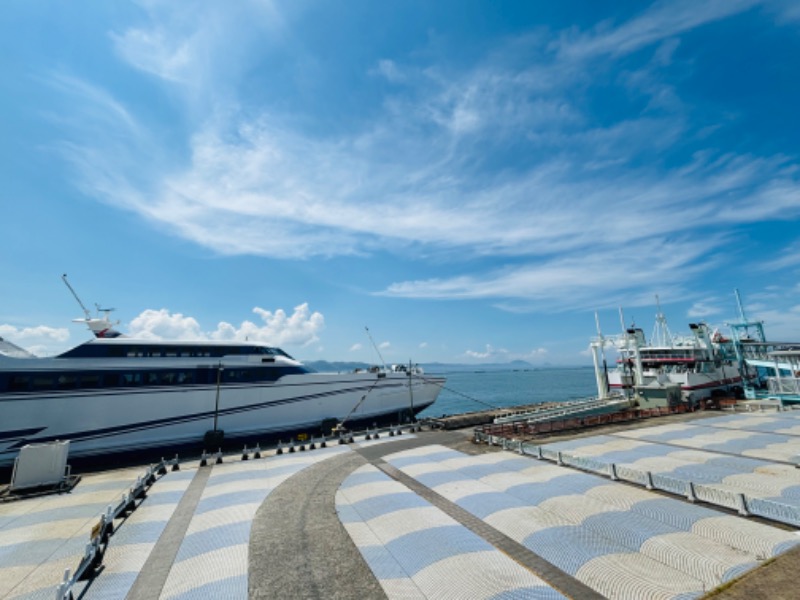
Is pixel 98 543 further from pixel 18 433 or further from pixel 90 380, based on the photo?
pixel 18 433

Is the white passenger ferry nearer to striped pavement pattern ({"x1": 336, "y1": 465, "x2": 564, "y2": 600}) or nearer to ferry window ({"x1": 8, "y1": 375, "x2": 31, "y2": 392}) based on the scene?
ferry window ({"x1": 8, "y1": 375, "x2": 31, "y2": 392})

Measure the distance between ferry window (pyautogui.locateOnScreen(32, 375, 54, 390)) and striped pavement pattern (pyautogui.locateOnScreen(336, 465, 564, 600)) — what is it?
30.1 meters

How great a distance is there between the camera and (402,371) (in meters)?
49.6

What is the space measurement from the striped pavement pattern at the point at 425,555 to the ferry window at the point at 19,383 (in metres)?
30.7

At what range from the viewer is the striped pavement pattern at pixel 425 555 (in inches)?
380

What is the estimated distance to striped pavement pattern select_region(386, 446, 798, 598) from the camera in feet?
32.1

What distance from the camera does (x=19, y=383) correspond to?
29.0 metres

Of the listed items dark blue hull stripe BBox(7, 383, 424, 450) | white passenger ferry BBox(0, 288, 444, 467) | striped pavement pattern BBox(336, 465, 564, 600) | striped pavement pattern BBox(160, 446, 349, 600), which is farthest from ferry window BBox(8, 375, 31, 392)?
striped pavement pattern BBox(336, 465, 564, 600)

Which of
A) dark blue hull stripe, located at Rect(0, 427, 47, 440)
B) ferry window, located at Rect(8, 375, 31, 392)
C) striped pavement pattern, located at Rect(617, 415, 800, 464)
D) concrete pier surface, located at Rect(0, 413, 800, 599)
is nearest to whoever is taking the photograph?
concrete pier surface, located at Rect(0, 413, 800, 599)

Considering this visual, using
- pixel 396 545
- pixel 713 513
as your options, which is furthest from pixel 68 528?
pixel 713 513

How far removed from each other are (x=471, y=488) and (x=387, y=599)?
28.4 feet

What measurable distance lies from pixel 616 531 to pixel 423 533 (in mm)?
6722

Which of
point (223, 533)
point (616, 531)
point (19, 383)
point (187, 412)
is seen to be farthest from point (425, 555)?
point (19, 383)

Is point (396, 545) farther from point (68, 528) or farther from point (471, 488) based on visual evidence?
point (68, 528)
